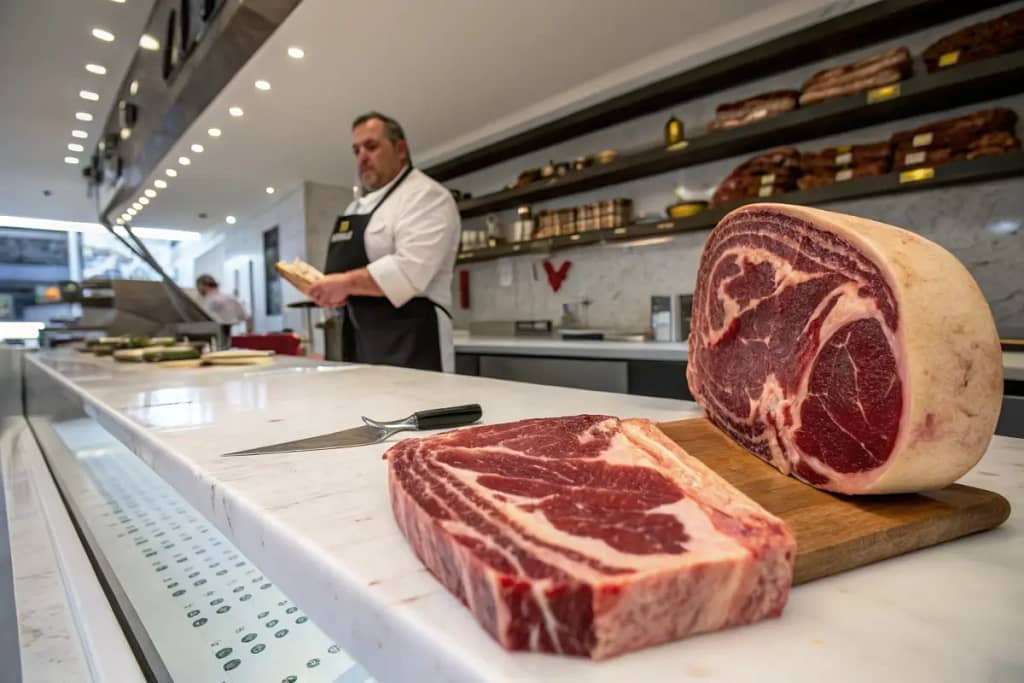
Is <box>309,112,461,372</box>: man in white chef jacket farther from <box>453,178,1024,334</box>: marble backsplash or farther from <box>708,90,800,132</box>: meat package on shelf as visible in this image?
<box>453,178,1024,334</box>: marble backsplash

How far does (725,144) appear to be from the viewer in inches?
121

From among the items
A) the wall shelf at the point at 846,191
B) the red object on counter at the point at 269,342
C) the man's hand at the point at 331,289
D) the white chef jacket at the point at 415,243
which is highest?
the wall shelf at the point at 846,191

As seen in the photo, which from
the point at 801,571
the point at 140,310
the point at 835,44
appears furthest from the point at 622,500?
the point at 140,310

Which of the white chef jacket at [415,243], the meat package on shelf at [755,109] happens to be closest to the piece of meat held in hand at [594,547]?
the white chef jacket at [415,243]

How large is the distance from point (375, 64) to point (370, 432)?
12.1 feet

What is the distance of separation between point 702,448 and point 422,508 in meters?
0.39

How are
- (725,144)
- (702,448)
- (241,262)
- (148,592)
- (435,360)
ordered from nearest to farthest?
(702,448) → (148,592) → (435,360) → (725,144) → (241,262)

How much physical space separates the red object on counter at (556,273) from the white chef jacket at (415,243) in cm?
208

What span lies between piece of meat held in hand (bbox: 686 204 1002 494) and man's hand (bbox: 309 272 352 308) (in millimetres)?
1822

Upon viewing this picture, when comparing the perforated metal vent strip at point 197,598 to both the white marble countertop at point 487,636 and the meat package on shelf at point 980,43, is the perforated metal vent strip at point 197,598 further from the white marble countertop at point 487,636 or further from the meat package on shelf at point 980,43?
the meat package on shelf at point 980,43

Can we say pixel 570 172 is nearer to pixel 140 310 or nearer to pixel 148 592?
pixel 140 310

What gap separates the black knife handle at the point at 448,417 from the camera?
80cm

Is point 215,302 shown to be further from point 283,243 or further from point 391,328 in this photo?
point 391,328

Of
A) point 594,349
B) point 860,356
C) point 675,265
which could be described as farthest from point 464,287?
point 860,356
